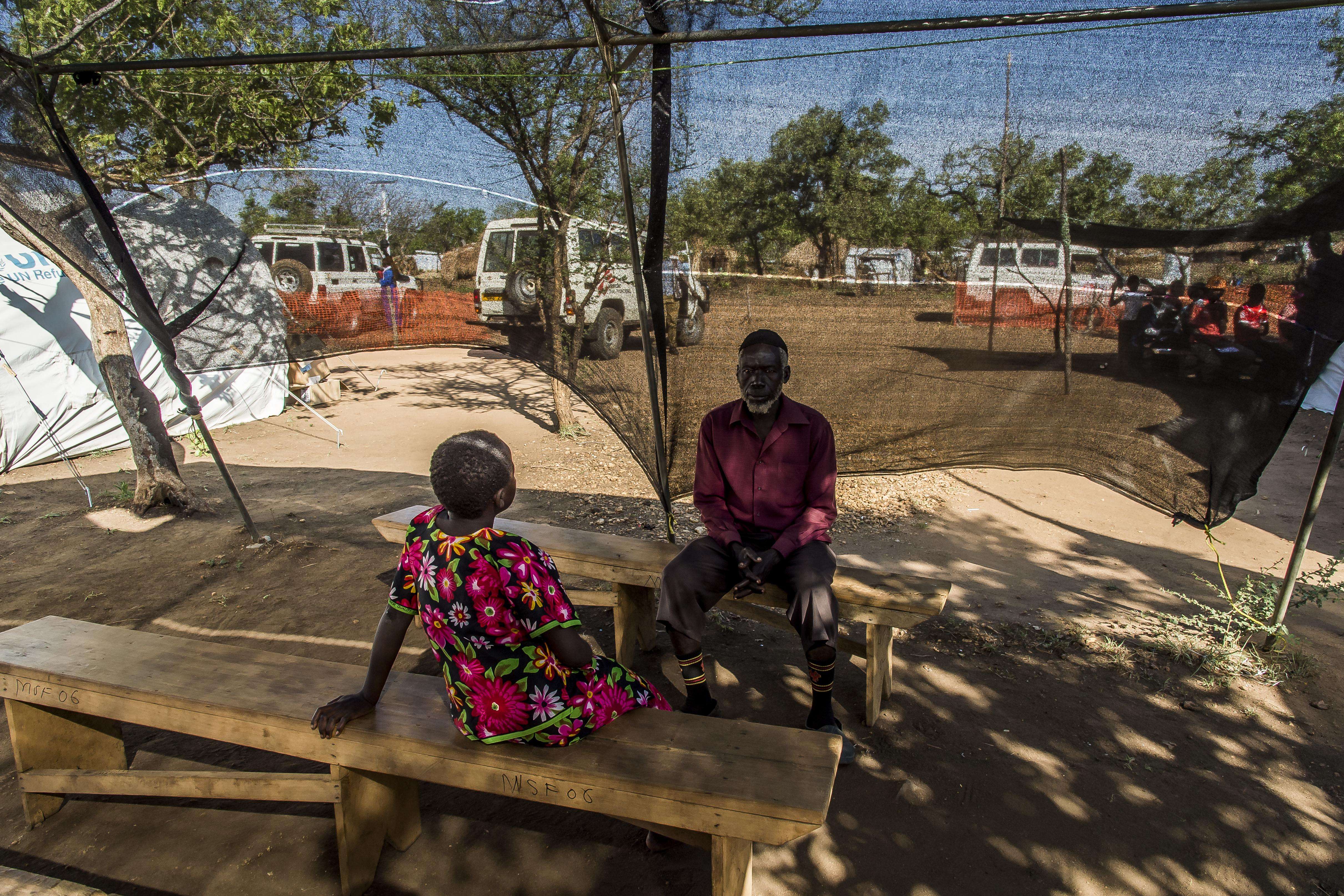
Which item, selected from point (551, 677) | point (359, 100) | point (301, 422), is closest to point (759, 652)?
point (551, 677)

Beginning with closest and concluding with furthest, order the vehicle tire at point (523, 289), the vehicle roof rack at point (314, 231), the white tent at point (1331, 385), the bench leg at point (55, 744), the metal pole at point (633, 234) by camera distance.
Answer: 1. the bench leg at point (55, 744)
2. the metal pole at point (633, 234)
3. the vehicle tire at point (523, 289)
4. the vehicle roof rack at point (314, 231)
5. the white tent at point (1331, 385)

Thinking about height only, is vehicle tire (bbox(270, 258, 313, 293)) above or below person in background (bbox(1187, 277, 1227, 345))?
above

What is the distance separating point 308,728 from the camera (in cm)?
217

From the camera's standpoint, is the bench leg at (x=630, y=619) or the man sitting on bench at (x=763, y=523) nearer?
the man sitting on bench at (x=763, y=523)

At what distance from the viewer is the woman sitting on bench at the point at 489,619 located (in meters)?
1.88

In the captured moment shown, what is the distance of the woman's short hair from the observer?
6.12ft

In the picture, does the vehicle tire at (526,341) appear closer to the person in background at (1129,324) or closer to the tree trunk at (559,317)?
the tree trunk at (559,317)

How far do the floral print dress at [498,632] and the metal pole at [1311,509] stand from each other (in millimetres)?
3110

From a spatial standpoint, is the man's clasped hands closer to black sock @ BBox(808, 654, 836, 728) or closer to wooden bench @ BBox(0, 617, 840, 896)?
black sock @ BBox(808, 654, 836, 728)

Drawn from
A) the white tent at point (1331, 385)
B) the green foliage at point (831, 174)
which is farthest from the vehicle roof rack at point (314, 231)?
the white tent at point (1331, 385)

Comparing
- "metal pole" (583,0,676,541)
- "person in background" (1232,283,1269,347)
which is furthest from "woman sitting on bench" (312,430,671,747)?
"person in background" (1232,283,1269,347)

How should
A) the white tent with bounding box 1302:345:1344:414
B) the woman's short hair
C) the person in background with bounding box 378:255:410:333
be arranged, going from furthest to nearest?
the white tent with bounding box 1302:345:1344:414
the person in background with bounding box 378:255:410:333
the woman's short hair

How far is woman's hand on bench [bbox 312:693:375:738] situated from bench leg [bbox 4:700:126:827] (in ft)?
3.51

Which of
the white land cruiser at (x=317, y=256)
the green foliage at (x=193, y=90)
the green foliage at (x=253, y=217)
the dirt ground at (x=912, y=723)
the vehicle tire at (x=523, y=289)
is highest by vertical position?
the green foliage at (x=193, y=90)
